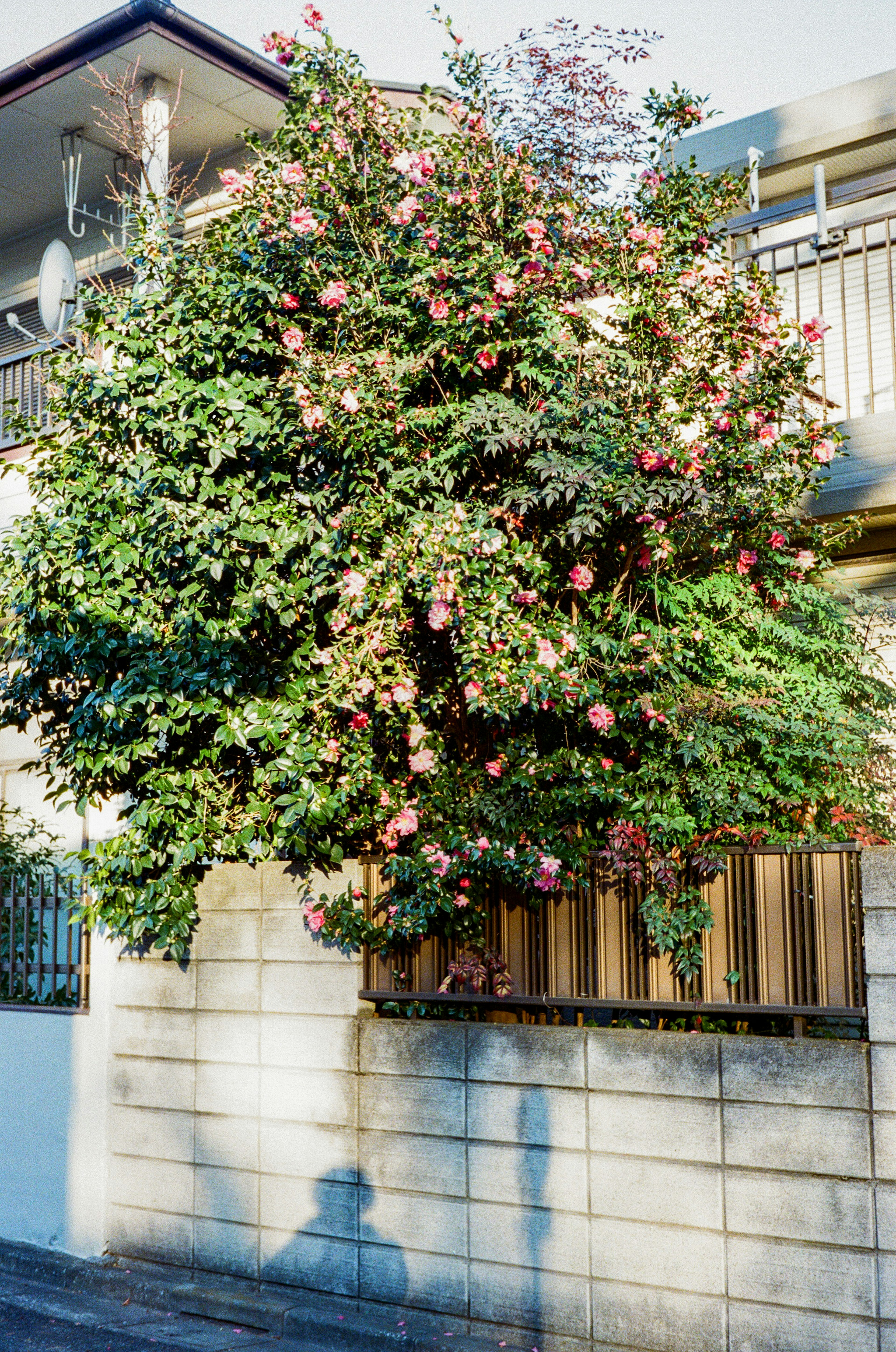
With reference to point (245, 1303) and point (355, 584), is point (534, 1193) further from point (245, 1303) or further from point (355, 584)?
point (355, 584)

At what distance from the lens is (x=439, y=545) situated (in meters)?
5.84

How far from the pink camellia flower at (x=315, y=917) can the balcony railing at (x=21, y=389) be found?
436 cm

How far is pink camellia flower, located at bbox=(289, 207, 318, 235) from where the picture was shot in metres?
6.43

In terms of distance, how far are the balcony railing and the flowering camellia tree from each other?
2.71m

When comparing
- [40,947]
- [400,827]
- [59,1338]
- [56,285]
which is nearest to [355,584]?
[400,827]

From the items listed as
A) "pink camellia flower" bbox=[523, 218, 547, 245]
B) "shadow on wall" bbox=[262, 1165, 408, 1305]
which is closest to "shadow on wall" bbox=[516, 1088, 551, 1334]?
"shadow on wall" bbox=[262, 1165, 408, 1305]

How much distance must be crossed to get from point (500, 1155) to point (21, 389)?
7.85 meters

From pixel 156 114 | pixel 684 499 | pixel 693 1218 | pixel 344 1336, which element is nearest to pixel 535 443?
pixel 684 499

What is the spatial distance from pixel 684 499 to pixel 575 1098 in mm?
2859

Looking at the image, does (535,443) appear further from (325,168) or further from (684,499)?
(325,168)

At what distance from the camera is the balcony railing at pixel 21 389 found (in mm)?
10102

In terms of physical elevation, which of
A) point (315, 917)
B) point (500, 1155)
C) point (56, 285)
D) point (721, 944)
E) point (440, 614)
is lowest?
point (500, 1155)

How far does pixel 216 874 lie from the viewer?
7.14 meters

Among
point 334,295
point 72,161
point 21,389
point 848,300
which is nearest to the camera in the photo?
point 334,295
